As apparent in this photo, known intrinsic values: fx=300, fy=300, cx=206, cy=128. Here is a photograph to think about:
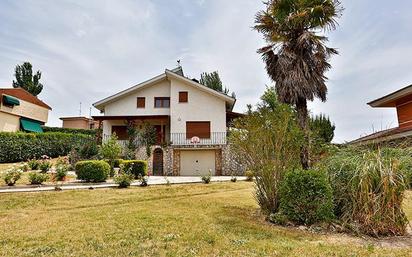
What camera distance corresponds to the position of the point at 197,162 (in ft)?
79.4

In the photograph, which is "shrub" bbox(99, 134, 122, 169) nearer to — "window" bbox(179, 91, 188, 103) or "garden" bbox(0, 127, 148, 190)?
"garden" bbox(0, 127, 148, 190)

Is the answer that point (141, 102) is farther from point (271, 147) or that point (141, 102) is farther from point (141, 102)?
point (271, 147)

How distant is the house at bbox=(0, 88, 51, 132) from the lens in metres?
29.1

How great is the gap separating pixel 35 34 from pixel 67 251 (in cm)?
1142

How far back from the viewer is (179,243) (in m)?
5.20

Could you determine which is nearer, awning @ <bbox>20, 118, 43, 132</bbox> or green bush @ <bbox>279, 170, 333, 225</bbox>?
green bush @ <bbox>279, 170, 333, 225</bbox>

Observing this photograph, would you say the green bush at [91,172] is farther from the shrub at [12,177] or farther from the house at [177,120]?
the house at [177,120]

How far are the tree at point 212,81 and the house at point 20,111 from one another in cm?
1940

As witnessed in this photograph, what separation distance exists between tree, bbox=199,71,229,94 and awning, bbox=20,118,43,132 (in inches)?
763

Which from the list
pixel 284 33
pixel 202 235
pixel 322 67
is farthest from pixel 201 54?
pixel 202 235

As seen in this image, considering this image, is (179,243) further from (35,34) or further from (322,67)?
(322,67)

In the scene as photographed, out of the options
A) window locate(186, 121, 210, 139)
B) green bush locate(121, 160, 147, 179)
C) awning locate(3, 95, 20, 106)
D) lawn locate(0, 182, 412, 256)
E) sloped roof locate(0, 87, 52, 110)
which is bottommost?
lawn locate(0, 182, 412, 256)

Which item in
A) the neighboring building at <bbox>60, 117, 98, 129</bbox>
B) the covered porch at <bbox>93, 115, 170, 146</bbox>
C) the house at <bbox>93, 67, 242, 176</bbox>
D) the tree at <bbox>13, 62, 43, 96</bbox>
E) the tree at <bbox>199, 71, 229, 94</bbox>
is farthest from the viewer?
the tree at <bbox>13, 62, 43, 96</bbox>

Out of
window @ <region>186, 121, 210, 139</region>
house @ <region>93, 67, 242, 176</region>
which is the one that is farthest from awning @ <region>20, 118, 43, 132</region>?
window @ <region>186, 121, 210, 139</region>
